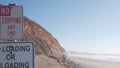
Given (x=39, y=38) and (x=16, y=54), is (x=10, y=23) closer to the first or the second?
(x=16, y=54)

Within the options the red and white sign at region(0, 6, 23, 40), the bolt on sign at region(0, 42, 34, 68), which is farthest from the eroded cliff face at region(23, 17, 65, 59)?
the bolt on sign at region(0, 42, 34, 68)

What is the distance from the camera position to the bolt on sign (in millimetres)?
8328

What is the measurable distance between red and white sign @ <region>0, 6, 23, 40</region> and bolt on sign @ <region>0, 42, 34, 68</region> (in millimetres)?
203

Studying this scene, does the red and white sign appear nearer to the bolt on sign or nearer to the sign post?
the sign post

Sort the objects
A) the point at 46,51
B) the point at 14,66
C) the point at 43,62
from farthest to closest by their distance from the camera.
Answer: the point at 46,51 < the point at 43,62 < the point at 14,66

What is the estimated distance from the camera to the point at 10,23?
336 inches

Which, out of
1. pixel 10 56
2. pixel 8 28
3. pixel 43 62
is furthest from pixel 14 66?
pixel 43 62

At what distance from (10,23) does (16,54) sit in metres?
0.64

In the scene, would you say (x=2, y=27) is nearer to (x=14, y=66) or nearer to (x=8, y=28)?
(x=8, y=28)

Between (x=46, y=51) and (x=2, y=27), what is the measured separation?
48.6m

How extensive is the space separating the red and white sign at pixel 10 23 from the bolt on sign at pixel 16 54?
203mm

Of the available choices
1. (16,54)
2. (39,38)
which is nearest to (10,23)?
(16,54)

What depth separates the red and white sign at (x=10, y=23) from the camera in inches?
335

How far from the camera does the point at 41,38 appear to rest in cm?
6156
